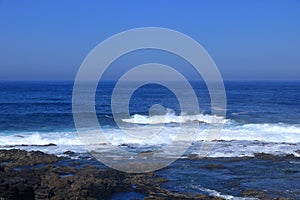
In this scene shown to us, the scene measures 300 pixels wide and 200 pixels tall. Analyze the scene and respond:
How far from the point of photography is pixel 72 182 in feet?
44.7

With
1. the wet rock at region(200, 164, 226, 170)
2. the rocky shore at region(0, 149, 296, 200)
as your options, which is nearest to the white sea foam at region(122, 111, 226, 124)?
the wet rock at region(200, 164, 226, 170)

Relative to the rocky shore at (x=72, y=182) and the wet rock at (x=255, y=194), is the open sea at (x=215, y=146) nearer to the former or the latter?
the wet rock at (x=255, y=194)

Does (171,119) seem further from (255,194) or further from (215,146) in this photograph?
(255,194)

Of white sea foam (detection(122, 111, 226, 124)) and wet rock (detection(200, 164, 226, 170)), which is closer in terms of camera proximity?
wet rock (detection(200, 164, 226, 170))

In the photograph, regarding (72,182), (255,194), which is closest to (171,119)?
(255,194)

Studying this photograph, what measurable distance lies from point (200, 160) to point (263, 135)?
36.4ft

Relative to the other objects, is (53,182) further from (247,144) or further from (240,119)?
(240,119)

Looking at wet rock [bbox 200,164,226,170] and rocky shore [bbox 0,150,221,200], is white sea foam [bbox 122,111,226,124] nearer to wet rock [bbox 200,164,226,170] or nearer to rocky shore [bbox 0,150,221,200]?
wet rock [bbox 200,164,226,170]

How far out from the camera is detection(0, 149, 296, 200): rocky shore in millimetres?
10727

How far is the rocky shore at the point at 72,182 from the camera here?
35.2ft

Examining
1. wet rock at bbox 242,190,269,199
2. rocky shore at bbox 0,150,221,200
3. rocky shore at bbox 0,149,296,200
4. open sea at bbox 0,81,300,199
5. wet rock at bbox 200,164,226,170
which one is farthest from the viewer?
wet rock at bbox 200,164,226,170

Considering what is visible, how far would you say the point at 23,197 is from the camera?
10.4 m

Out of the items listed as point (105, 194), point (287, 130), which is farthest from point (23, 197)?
point (287, 130)

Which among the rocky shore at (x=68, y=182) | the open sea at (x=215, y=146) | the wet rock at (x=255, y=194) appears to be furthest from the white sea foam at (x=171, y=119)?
the wet rock at (x=255, y=194)
